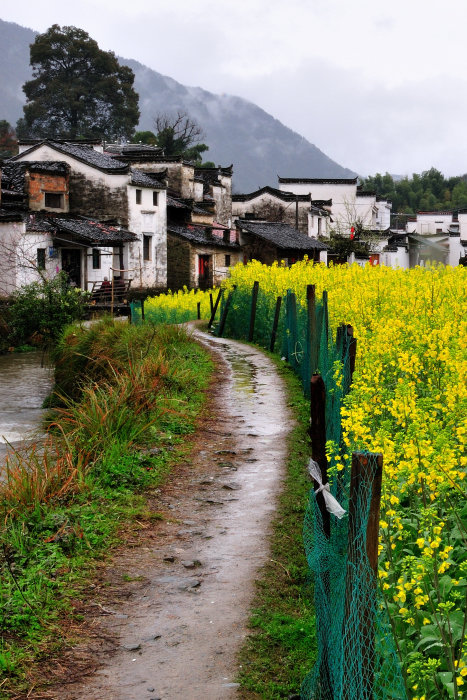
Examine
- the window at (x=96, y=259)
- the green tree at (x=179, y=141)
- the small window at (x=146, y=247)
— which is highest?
the green tree at (x=179, y=141)

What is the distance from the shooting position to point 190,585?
6441 mm

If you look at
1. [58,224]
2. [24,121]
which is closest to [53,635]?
[58,224]

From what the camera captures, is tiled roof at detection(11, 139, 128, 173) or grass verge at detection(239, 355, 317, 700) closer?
grass verge at detection(239, 355, 317, 700)

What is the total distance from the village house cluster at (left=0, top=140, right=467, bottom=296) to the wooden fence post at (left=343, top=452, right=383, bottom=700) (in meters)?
28.2

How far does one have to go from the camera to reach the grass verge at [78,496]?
5.67 meters

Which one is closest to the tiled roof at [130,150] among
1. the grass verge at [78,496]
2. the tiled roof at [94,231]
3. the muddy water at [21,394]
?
the tiled roof at [94,231]

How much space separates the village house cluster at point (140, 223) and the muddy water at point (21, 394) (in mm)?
5886

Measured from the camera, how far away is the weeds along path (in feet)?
16.6

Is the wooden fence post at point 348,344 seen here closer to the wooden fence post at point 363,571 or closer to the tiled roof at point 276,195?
the wooden fence post at point 363,571

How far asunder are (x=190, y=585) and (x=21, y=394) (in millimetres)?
14914

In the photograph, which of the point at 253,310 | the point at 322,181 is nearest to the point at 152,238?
the point at 253,310

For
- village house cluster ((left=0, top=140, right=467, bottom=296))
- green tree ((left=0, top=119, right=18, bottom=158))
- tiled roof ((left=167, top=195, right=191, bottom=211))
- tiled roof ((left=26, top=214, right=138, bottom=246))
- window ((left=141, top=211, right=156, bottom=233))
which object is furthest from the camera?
green tree ((left=0, top=119, right=18, bottom=158))

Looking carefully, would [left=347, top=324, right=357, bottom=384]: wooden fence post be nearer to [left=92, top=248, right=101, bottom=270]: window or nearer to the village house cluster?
the village house cluster

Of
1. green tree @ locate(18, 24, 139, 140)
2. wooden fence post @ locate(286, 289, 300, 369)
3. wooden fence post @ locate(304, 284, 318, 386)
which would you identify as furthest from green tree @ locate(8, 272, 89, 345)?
green tree @ locate(18, 24, 139, 140)
